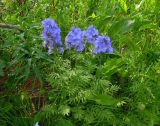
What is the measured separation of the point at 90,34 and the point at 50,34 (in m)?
0.22

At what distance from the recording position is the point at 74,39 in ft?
7.42

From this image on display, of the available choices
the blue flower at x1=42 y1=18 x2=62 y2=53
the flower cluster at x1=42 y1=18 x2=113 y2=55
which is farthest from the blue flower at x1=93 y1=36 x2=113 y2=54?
the blue flower at x1=42 y1=18 x2=62 y2=53

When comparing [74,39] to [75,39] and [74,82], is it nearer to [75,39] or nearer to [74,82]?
[75,39]

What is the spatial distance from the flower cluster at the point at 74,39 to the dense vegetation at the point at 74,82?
41 mm

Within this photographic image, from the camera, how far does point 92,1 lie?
319cm

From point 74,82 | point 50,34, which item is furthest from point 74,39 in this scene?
point 74,82

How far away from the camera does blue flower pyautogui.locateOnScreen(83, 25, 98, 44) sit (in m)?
2.30

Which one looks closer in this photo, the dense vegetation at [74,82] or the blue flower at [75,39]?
the dense vegetation at [74,82]

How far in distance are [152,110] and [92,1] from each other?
1.23m

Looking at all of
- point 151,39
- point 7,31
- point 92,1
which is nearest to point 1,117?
point 7,31

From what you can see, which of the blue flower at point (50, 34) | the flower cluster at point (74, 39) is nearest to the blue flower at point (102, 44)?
the flower cluster at point (74, 39)

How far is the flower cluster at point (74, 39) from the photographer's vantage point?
2.21 m

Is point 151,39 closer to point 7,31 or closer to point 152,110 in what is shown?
point 152,110

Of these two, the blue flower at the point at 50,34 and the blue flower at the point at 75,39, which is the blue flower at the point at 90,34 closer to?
the blue flower at the point at 75,39
